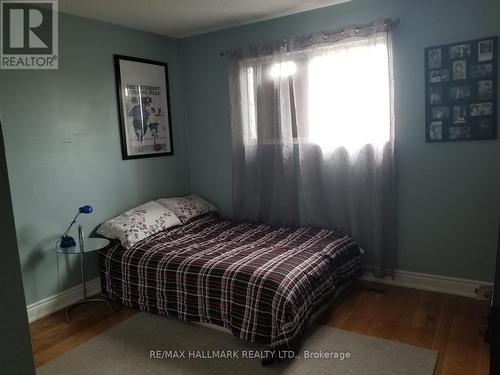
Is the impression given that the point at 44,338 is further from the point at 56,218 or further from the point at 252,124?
the point at 252,124

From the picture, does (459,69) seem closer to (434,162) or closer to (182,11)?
(434,162)

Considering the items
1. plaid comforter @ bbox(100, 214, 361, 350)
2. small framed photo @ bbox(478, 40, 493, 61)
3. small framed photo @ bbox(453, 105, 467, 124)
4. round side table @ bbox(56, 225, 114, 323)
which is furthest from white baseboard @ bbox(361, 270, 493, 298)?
round side table @ bbox(56, 225, 114, 323)

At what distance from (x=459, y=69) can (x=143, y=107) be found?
8.90 feet

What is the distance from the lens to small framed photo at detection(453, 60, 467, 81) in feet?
9.03

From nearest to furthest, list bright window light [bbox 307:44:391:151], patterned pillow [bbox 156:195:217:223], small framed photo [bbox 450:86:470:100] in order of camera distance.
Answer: small framed photo [bbox 450:86:470:100] → bright window light [bbox 307:44:391:151] → patterned pillow [bbox 156:195:217:223]

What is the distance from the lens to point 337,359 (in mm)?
2266

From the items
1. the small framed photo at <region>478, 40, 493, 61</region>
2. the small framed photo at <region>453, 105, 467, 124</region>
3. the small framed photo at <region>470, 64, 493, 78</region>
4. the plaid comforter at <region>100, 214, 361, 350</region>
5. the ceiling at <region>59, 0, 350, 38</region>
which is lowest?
the plaid comforter at <region>100, 214, 361, 350</region>

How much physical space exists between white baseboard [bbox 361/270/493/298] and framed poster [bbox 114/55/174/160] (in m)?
2.40

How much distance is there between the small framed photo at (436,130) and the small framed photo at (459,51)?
18.7 inches

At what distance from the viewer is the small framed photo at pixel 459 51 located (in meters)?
2.73

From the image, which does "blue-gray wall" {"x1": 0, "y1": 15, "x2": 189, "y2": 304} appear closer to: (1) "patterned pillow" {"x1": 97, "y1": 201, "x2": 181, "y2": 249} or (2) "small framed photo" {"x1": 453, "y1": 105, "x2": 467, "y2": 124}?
(1) "patterned pillow" {"x1": 97, "y1": 201, "x2": 181, "y2": 249}

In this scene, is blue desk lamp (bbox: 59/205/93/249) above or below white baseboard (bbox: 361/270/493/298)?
above

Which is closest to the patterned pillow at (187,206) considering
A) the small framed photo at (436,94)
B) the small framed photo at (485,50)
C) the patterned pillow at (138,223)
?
the patterned pillow at (138,223)

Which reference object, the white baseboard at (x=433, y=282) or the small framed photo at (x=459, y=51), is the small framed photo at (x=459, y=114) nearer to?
the small framed photo at (x=459, y=51)
